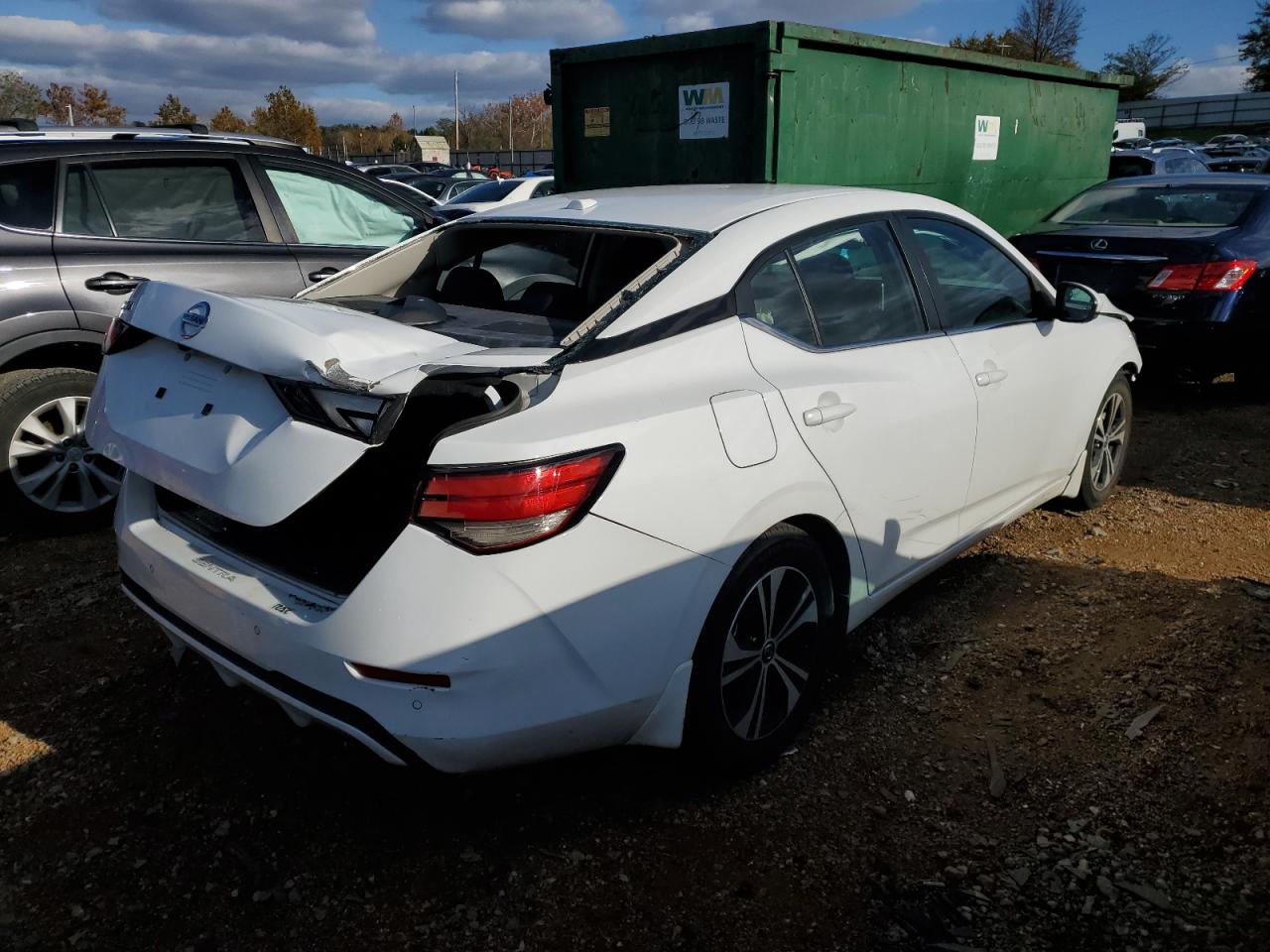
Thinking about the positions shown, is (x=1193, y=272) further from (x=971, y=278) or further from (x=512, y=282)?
(x=512, y=282)

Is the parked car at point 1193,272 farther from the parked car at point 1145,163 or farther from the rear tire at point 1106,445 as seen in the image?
the parked car at point 1145,163

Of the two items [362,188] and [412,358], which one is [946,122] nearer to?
[362,188]

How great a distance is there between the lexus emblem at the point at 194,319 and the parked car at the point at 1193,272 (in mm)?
5818

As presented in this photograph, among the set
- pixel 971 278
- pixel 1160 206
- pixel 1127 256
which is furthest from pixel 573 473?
pixel 1160 206

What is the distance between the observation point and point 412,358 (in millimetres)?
2457

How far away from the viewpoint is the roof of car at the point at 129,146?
4.48 metres

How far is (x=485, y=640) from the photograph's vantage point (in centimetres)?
211

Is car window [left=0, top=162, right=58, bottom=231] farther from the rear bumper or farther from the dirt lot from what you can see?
the rear bumper

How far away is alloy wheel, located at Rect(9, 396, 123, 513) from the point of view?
14.7 ft

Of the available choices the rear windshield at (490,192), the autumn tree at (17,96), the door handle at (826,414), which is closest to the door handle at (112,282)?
the door handle at (826,414)

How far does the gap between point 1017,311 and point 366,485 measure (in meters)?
2.68

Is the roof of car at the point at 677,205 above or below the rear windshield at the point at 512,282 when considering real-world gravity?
above

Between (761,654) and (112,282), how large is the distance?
3.53 metres

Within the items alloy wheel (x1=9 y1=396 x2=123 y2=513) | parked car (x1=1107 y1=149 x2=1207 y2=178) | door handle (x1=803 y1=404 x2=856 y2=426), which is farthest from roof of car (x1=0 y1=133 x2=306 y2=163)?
parked car (x1=1107 y1=149 x2=1207 y2=178)
